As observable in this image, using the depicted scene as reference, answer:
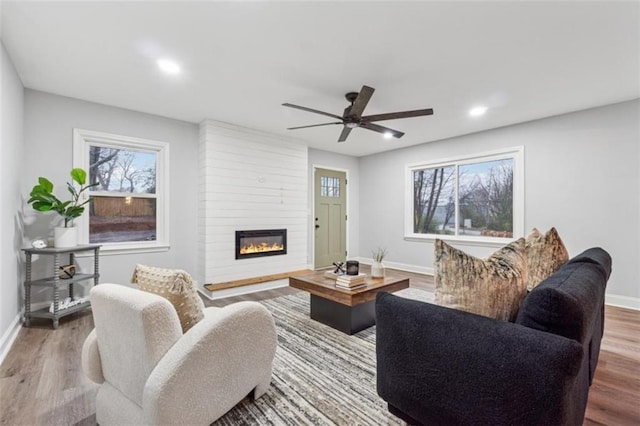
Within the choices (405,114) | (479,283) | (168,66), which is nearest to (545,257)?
(479,283)

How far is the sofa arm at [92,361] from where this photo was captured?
1.56 m

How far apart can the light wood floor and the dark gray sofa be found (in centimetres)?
89

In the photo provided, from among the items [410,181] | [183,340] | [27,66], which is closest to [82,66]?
[27,66]

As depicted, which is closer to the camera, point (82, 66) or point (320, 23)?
point (320, 23)

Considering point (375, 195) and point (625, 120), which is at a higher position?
point (625, 120)

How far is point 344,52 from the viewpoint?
8.06 feet

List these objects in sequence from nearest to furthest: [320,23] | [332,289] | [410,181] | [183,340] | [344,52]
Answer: [183,340] < [320,23] < [344,52] < [332,289] < [410,181]

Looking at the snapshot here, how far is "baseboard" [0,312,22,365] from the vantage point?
228 centimetres

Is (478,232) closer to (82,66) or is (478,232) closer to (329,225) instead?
(329,225)

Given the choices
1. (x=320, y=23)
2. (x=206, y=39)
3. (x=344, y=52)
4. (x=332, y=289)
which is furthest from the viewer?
(x=332, y=289)

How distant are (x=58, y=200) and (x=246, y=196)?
87.1 inches

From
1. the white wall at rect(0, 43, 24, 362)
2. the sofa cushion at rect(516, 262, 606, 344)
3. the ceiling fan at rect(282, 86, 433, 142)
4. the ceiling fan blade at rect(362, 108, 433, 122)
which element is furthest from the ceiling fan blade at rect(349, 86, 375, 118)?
the white wall at rect(0, 43, 24, 362)

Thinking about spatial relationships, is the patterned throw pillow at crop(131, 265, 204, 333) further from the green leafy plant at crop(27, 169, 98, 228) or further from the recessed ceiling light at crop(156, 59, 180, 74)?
the green leafy plant at crop(27, 169, 98, 228)

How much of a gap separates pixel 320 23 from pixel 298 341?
102 inches
